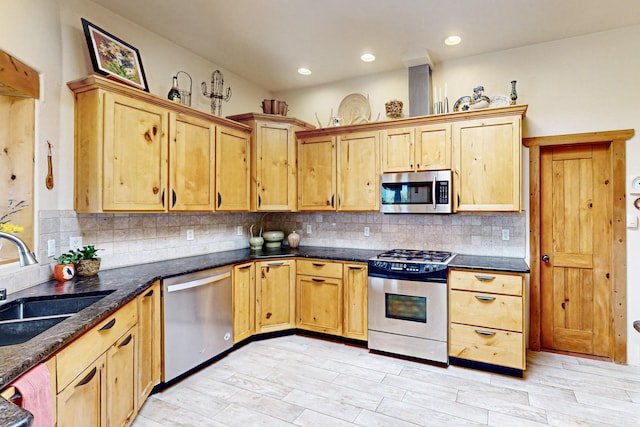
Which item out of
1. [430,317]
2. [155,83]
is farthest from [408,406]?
[155,83]

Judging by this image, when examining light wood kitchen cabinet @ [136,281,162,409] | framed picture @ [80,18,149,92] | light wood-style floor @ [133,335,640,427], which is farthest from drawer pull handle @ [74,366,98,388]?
framed picture @ [80,18,149,92]

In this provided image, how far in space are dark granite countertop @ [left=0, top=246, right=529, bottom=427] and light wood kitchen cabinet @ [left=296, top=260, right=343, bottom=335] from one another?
0.12 meters

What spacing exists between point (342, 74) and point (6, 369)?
153 inches

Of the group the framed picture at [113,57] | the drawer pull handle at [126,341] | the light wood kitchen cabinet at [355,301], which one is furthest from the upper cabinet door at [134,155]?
the light wood kitchen cabinet at [355,301]

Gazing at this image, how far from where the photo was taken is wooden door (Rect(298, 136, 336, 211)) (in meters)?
3.85

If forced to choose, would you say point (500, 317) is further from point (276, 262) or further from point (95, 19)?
point (95, 19)

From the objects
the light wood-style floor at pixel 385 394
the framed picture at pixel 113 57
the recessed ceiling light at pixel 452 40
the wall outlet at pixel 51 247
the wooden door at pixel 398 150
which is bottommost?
the light wood-style floor at pixel 385 394

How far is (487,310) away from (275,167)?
2.55 meters

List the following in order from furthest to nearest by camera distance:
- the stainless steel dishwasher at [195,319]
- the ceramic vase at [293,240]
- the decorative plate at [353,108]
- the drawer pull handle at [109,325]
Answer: the ceramic vase at [293,240], the decorative plate at [353,108], the stainless steel dishwasher at [195,319], the drawer pull handle at [109,325]

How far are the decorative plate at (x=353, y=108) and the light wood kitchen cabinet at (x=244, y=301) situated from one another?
2072 mm

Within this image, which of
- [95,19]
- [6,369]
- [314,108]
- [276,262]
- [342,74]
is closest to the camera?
[6,369]

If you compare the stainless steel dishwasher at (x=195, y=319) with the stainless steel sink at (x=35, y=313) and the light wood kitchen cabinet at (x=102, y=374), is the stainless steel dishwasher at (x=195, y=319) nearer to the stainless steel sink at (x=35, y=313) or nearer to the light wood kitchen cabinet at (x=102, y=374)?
the light wood kitchen cabinet at (x=102, y=374)

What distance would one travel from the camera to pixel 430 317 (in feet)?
10.0

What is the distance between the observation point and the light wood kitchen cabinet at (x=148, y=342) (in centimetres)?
226
